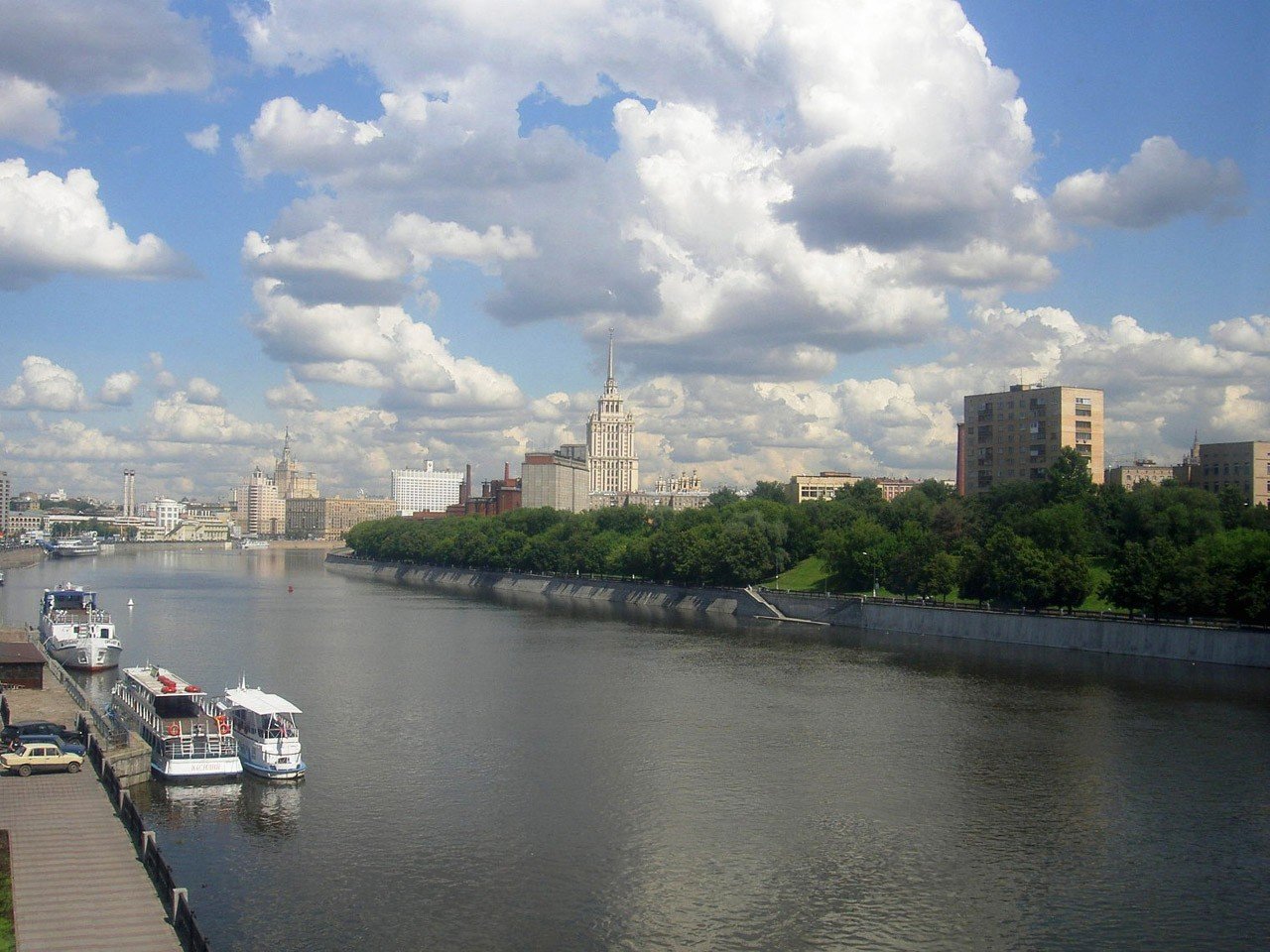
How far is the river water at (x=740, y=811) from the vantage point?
26.5 meters

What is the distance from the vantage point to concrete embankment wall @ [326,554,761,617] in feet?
363

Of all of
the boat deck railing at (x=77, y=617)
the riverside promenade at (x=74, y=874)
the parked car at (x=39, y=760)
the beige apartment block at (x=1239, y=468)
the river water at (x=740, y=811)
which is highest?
the beige apartment block at (x=1239, y=468)

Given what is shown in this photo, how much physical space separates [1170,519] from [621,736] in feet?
206

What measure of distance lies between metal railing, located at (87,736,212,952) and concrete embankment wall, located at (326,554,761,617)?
76.5 metres

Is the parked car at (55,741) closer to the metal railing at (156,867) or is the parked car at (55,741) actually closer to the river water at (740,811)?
the metal railing at (156,867)

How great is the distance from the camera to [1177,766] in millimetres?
41375

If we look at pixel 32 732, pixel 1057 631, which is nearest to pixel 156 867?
pixel 32 732

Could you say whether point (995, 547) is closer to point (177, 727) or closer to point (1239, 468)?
point (177, 727)

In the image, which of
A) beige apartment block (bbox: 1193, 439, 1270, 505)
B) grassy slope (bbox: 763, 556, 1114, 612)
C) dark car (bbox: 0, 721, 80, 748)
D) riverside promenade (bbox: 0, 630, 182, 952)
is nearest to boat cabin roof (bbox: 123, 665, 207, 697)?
dark car (bbox: 0, 721, 80, 748)

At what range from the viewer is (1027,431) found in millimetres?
143875

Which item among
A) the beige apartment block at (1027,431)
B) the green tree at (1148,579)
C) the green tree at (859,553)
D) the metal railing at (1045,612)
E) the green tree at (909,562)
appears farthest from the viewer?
the beige apartment block at (1027,431)

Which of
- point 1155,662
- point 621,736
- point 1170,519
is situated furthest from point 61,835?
point 1170,519

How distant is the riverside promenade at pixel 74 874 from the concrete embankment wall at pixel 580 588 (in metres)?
78.4

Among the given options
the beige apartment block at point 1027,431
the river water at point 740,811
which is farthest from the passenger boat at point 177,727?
the beige apartment block at point 1027,431
